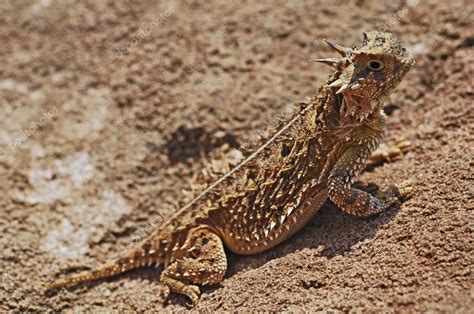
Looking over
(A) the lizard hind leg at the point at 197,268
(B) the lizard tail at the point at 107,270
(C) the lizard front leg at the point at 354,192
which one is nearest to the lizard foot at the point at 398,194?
(C) the lizard front leg at the point at 354,192

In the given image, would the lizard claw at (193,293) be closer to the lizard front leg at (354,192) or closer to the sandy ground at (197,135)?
the sandy ground at (197,135)

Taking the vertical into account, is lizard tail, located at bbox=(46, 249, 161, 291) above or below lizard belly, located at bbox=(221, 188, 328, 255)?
below

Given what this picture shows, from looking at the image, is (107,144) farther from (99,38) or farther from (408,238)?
(408,238)

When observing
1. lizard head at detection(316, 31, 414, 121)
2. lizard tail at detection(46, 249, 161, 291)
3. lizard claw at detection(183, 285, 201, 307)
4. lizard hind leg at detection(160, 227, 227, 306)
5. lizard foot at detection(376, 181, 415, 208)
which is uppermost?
lizard head at detection(316, 31, 414, 121)

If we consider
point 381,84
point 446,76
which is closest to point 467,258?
point 381,84

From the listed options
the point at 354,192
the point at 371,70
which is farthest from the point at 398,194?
the point at 371,70

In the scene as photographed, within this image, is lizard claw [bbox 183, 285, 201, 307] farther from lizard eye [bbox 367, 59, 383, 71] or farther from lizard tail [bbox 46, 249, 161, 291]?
lizard eye [bbox 367, 59, 383, 71]

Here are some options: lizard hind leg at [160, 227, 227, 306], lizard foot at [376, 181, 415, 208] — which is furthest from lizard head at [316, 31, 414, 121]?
lizard hind leg at [160, 227, 227, 306]

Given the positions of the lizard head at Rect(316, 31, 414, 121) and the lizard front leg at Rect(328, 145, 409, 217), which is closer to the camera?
the lizard head at Rect(316, 31, 414, 121)
